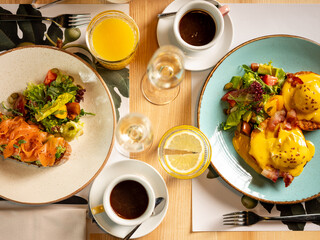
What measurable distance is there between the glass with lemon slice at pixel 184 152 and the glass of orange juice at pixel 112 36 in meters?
0.38

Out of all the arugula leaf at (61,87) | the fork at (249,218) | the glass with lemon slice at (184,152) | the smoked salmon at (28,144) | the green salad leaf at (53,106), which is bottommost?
the fork at (249,218)

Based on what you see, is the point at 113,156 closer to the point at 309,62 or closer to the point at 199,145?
the point at 199,145

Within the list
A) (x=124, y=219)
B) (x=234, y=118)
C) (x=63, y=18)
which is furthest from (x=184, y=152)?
(x=63, y=18)

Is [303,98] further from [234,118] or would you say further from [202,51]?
[202,51]

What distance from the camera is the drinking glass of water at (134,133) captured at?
3.95 ft

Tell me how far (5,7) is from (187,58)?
81 cm

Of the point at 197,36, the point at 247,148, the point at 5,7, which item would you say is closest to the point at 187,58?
the point at 197,36

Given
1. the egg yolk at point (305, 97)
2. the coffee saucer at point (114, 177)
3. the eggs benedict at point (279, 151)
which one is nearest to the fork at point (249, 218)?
the eggs benedict at point (279, 151)

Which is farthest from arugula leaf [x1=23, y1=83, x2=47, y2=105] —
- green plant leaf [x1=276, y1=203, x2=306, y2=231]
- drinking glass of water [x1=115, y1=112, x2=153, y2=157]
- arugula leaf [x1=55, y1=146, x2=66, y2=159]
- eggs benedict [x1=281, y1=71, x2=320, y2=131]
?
green plant leaf [x1=276, y1=203, x2=306, y2=231]

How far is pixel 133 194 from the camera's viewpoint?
1215mm

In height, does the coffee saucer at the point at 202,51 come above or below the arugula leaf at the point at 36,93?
above

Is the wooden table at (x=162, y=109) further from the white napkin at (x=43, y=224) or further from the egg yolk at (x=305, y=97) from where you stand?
the egg yolk at (x=305, y=97)

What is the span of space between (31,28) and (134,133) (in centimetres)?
63

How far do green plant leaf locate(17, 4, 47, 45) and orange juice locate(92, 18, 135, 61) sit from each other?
25cm
